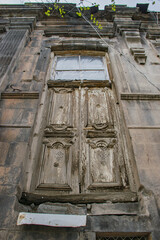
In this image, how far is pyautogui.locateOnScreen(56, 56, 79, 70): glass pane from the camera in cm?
645

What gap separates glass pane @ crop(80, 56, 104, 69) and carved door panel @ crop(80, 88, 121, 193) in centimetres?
161

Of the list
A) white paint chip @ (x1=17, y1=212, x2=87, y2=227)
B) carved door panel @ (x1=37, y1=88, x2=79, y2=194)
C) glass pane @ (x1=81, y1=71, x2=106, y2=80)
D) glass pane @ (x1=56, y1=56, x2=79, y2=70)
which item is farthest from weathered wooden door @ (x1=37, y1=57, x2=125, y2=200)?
glass pane @ (x1=56, y1=56, x2=79, y2=70)

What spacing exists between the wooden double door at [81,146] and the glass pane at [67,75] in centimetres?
80

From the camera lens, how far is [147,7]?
30.5ft

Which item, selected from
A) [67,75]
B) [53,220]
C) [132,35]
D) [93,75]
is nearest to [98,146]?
[53,220]

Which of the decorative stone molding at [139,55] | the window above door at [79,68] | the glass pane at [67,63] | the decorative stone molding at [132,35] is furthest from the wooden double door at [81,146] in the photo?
the decorative stone molding at [132,35]

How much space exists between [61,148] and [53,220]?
5.40 ft

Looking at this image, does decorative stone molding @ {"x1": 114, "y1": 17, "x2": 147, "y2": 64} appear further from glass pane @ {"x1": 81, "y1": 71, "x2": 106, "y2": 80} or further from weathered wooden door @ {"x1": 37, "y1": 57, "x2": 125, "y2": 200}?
weathered wooden door @ {"x1": 37, "y1": 57, "x2": 125, "y2": 200}

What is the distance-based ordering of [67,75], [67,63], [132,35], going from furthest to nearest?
1. [132,35]
2. [67,63]
3. [67,75]

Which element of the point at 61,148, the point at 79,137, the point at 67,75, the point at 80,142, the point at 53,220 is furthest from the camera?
the point at 67,75

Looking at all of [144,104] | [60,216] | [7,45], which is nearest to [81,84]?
[144,104]

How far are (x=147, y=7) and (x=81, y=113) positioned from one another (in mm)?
7799

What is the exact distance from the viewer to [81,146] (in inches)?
157

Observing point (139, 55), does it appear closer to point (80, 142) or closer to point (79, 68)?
point (79, 68)
